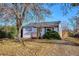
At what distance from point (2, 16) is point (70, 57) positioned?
731 millimetres

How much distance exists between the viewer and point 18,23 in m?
1.53

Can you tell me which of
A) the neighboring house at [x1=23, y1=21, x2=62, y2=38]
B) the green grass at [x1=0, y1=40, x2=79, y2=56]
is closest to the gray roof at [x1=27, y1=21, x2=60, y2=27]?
the neighboring house at [x1=23, y1=21, x2=62, y2=38]

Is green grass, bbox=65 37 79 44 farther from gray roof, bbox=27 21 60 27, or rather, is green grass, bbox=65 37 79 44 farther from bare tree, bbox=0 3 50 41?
bare tree, bbox=0 3 50 41

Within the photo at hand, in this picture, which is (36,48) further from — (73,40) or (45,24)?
(73,40)

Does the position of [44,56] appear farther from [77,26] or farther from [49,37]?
[77,26]

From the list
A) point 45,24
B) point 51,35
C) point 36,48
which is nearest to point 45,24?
point 45,24

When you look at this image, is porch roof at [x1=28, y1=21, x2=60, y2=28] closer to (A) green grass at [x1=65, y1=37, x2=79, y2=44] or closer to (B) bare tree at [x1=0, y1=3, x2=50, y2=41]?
(B) bare tree at [x1=0, y1=3, x2=50, y2=41]

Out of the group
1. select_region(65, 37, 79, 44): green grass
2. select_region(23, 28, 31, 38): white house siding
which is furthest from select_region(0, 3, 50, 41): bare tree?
select_region(65, 37, 79, 44): green grass

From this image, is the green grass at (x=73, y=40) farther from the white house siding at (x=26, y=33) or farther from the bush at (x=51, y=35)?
the white house siding at (x=26, y=33)

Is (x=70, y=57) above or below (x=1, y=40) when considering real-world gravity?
below

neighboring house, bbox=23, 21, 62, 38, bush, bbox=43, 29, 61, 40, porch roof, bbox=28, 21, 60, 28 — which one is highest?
porch roof, bbox=28, 21, 60, 28

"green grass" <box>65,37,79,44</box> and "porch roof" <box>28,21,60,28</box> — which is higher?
"porch roof" <box>28,21,60,28</box>

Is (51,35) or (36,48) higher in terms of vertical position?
(51,35)

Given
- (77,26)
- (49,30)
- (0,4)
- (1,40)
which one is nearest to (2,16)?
(0,4)
